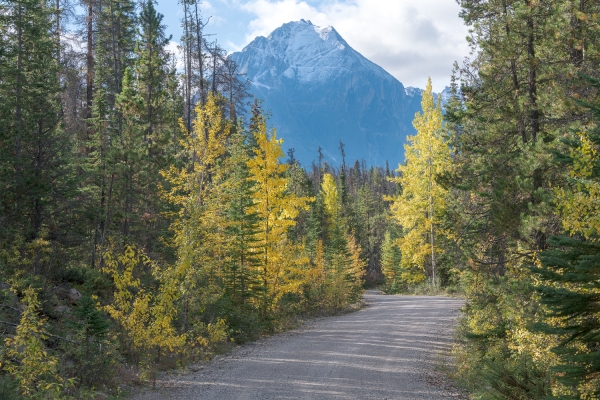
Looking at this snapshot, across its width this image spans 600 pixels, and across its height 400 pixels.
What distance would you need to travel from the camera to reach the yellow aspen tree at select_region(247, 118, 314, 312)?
17375mm

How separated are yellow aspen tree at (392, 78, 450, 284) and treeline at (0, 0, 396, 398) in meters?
7.63

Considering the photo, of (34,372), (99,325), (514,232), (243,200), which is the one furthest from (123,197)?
(514,232)

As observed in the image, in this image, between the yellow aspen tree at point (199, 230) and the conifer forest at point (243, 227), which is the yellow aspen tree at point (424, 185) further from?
the yellow aspen tree at point (199, 230)

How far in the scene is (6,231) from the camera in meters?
11.9

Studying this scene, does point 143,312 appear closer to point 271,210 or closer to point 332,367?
point 332,367

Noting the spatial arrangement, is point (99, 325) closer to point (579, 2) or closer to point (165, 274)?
point (165, 274)

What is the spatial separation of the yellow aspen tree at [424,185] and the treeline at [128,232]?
763 centimetres

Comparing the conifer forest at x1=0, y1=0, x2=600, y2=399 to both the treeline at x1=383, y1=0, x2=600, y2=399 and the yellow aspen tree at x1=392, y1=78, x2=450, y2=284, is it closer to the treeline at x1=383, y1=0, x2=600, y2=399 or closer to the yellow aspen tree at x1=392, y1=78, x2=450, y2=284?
the treeline at x1=383, y1=0, x2=600, y2=399

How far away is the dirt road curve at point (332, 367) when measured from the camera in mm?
8583

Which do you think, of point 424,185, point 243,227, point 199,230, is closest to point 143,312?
point 199,230

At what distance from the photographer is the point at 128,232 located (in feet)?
58.3

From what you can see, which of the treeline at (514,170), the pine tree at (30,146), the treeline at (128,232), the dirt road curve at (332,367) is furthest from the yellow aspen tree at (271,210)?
the treeline at (514,170)

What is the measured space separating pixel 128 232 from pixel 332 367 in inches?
421

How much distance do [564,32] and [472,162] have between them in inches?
128
